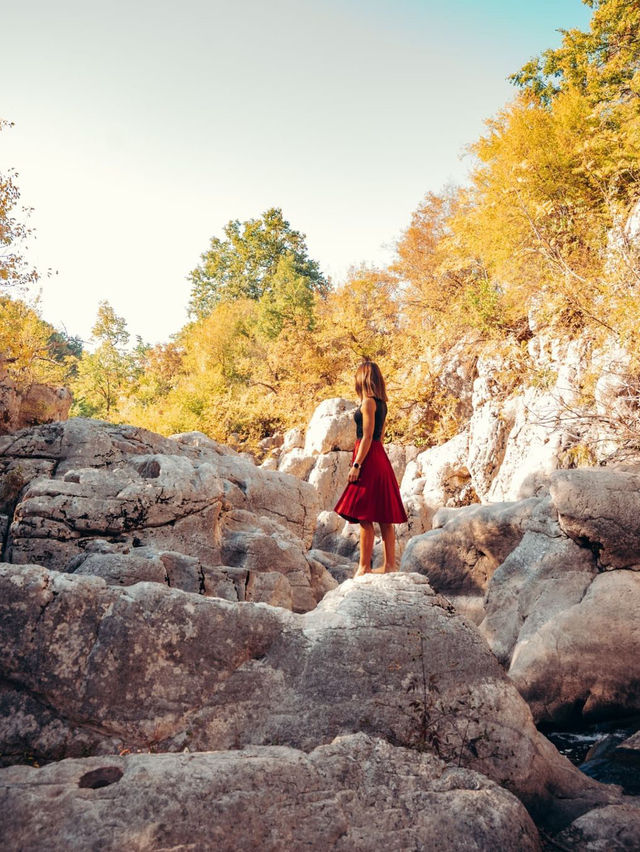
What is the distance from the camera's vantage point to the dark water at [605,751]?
5.63m

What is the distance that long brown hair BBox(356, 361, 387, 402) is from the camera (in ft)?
21.2

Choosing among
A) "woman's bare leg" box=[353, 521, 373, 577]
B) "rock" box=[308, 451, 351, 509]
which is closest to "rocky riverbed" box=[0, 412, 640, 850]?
"woman's bare leg" box=[353, 521, 373, 577]

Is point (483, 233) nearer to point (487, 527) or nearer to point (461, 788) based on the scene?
point (487, 527)

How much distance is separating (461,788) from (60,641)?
2.90 metres

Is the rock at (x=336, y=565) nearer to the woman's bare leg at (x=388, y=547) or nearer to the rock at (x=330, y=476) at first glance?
the woman's bare leg at (x=388, y=547)

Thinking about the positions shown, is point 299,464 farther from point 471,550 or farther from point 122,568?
point 122,568

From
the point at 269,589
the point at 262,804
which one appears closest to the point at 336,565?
the point at 269,589

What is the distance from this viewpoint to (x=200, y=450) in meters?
12.8

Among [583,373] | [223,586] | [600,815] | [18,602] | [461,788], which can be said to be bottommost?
[600,815]

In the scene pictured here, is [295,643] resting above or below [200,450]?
below

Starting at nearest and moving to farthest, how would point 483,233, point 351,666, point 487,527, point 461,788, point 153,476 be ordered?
point 461,788, point 351,666, point 153,476, point 487,527, point 483,233

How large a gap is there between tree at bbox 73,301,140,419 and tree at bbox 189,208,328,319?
1407 cm

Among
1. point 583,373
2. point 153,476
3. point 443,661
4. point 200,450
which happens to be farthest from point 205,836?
point 583,373

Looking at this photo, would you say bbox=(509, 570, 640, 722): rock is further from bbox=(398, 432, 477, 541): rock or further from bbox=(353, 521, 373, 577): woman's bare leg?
bbox=(398, 432, 477, 541): rock
